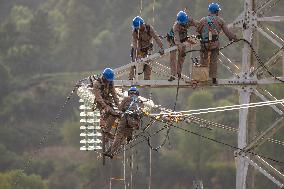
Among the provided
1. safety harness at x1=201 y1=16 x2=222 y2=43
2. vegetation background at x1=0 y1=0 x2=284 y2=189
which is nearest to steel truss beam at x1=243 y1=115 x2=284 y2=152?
safety harness at x1=201 y1=16 x2=222 y2=43

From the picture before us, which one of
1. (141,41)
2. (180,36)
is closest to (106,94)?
(180,36)

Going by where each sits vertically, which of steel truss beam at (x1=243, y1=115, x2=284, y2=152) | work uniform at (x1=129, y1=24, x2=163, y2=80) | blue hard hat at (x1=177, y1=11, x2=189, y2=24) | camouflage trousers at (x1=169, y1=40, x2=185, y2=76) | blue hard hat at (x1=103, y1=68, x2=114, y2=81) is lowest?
steel truss beam at (x1=243, y1=115, x2=284, y2=152)

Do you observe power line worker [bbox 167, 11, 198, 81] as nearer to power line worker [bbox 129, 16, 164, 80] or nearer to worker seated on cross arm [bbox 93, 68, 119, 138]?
power line worker [bbox 129, 16, 164, 80]

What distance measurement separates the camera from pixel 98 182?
7962 centimetres

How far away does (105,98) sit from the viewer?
18844mm

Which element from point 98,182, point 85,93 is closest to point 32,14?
point 98,182

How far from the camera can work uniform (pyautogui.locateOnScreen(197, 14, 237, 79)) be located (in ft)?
64.5

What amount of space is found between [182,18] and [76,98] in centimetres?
7532

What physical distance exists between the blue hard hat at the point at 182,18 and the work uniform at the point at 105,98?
8.46 ft

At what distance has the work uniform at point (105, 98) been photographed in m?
18.6

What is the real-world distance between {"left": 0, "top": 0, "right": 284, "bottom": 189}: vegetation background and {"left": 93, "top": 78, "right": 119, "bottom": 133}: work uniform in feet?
128

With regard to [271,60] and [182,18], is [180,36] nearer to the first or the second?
[182,18]

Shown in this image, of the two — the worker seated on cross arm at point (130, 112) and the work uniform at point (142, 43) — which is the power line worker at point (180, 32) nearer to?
the work uniform at point (142, 43)

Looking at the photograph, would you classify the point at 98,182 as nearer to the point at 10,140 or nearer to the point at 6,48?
the point at 10,140
